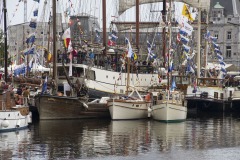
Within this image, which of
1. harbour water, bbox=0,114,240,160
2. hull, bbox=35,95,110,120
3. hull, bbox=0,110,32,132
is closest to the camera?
harbour water, bbox=0,114,240,160

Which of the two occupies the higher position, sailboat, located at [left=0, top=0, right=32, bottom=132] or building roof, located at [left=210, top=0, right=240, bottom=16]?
building roof, located at [left=210, top=0, right=240, bottom=16]

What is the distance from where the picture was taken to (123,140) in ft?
160

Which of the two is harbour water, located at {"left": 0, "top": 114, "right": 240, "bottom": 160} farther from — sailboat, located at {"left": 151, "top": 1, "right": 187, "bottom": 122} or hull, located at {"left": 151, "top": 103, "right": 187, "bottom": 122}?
sailboat, located at {"left": 151, "top": 1, "right": 187, "bottom": 122}

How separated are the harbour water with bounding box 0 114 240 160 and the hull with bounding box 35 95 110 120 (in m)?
0.95

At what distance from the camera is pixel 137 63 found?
7800 cm

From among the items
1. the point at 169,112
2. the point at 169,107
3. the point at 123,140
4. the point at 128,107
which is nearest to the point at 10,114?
the point at 123,140

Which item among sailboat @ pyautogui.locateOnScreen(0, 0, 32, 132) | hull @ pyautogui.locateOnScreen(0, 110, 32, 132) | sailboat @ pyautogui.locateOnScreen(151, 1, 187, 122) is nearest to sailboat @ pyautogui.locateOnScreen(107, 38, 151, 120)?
sailboat @ pyautogui.locateOnScreen(151, 1, 187, 122)

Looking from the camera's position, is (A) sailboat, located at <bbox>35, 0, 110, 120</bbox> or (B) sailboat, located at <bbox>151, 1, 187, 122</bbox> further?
(B) sailboat, located at <bbox>151, 1, 187, 122</bbox>

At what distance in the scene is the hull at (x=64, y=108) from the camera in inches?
2381

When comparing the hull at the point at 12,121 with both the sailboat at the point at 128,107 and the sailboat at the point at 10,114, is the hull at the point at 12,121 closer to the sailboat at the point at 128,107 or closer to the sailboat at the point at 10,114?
the sailboat at the point at 10,114

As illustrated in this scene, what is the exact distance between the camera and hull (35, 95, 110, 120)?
60.5m

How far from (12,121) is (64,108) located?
1026 centimetres

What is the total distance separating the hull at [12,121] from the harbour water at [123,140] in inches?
25.5

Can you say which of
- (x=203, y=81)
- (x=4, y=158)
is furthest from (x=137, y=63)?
(x=4, y=158)
